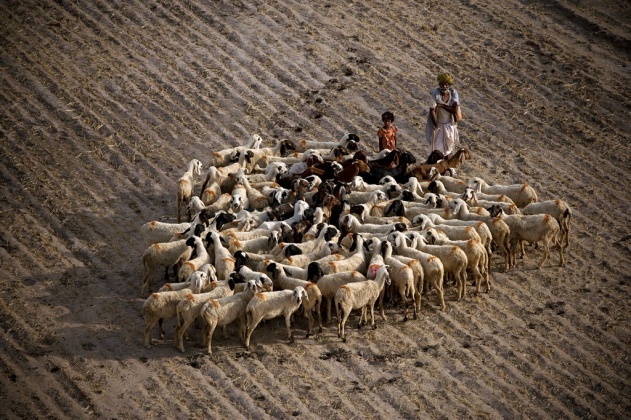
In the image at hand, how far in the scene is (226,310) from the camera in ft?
42.9

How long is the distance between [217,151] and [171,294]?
17.7 feet

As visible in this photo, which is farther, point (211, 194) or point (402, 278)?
point (211, 194)

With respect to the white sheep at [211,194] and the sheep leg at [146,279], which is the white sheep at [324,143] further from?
the sheep leg at [146,279]

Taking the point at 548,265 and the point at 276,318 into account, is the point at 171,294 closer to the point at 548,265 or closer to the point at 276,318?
the point at 276,318

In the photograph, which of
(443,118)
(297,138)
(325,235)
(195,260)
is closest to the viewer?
(195,260)

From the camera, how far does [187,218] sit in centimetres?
1648

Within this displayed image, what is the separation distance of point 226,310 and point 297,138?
21.0ft

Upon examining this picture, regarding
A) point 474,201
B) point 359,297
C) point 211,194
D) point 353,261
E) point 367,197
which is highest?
point 474,201

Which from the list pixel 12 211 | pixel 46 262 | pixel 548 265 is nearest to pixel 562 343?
pixel 548 265

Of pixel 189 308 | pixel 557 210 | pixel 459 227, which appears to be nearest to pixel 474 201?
pixel 459 227

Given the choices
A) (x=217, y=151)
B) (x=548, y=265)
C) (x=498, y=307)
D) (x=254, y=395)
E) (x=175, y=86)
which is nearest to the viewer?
(x=254, y=395)

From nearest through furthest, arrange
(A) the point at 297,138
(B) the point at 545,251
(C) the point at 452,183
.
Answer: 1. (B) the point at 545,251
2. (C) the point at 452,183
3. (A) the point at 297,138

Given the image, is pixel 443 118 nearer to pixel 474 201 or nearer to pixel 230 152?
pixel 474 201

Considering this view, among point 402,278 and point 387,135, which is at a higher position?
point 387,135
